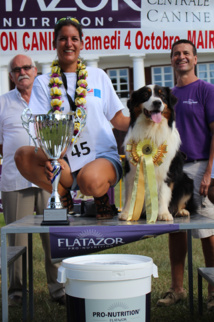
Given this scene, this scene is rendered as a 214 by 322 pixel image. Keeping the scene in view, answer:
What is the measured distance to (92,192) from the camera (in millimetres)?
2809

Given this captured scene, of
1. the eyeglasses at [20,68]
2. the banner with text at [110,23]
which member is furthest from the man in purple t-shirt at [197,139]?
the eyeglasses at [20,68]

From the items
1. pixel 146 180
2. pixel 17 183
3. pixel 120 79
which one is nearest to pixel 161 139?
pixel 146 180

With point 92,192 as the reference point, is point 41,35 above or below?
above

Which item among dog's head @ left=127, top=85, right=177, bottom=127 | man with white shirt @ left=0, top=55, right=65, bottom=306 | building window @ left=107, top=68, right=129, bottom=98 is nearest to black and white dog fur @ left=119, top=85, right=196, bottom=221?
dog's head @ left=127, top=85, right=177, bottom=127

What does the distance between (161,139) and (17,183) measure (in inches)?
60.2

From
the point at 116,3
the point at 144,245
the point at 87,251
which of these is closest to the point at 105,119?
the point at 87,251

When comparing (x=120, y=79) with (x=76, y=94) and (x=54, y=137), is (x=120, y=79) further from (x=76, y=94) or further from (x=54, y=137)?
(x=54, y=137)

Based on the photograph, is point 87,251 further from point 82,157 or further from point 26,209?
point 26,209

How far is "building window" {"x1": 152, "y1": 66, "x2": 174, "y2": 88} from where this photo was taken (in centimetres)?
1950

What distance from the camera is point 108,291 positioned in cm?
217

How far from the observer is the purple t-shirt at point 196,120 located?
355 centimetres

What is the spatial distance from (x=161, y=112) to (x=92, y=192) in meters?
0.66

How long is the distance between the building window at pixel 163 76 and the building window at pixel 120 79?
3.87 feet

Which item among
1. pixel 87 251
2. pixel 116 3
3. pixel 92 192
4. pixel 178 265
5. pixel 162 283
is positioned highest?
pixel 116 3
